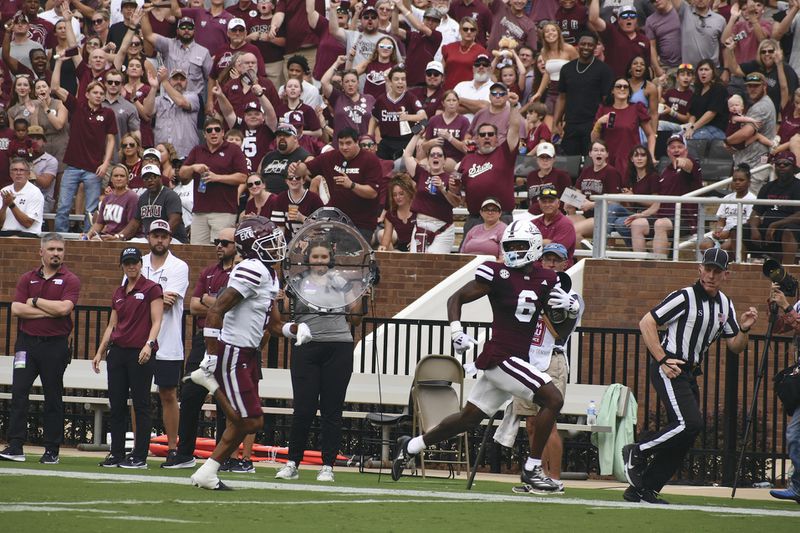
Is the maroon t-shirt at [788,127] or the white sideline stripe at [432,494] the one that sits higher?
the maroon t-shirt at [788,127]

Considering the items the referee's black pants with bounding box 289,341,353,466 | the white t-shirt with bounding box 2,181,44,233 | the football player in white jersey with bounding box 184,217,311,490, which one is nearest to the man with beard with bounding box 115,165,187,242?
the white t-shirt with bounding box 2,181,44,233

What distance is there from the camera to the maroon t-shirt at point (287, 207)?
1642cm

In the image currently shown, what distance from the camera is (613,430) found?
1415cm

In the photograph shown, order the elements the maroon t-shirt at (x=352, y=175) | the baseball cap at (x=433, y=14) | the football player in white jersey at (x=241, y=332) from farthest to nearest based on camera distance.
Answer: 1. the baseball cap at (x=433, y=14)
2. the maroon t-shirt at (x=352, y=175)
3. the football player in white jersey at (x=241, y=332)

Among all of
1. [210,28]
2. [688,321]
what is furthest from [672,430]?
[210,28]

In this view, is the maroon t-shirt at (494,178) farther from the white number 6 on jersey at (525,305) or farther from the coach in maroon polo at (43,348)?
the white number 6 on jersey at (525,305)

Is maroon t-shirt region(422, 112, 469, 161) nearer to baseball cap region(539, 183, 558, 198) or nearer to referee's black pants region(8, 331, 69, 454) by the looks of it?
baseball cap region(539, 183, 558, 198)

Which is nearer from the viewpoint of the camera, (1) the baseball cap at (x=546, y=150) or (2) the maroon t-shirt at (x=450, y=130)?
(1) the baseball cap at (x=546, y=150)

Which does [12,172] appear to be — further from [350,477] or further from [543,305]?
[543,305]

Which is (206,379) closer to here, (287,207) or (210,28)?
(287,207)

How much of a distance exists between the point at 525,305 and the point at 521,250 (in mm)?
434

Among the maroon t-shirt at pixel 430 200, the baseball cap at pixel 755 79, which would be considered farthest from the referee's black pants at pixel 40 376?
the baseball cap at pixel 755 79

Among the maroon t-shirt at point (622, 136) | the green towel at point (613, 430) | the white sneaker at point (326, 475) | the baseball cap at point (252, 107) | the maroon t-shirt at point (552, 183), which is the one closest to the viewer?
the white sneaker at point (326, 475)

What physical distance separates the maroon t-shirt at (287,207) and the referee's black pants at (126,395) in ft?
12.8
